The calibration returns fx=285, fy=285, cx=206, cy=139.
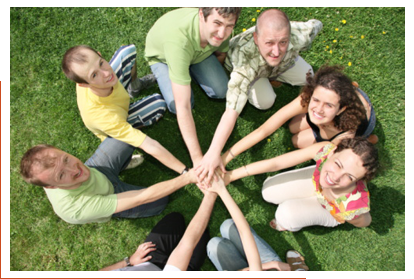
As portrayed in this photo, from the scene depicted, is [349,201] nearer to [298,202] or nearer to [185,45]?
[298,202]

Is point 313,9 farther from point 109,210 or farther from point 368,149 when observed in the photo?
point 109,210

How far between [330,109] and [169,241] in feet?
7.07

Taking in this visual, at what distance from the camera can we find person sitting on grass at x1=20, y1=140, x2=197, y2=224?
92.2 inches

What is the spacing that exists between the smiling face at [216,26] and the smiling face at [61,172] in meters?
1.69

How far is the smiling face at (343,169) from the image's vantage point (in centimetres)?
239

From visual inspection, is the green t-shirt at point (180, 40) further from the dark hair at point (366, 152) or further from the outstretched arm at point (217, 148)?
the dark hair at point (366, 152)

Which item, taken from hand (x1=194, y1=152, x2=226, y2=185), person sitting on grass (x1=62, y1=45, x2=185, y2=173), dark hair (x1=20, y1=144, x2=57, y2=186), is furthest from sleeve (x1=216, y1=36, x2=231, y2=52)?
dark hair (x1=20, y1=144, x2=57, y2=186)

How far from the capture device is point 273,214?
3.58m

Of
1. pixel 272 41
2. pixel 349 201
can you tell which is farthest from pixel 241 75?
pixel 349 201

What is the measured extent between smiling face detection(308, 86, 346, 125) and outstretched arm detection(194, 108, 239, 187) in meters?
0.75

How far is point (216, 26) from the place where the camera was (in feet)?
8.41

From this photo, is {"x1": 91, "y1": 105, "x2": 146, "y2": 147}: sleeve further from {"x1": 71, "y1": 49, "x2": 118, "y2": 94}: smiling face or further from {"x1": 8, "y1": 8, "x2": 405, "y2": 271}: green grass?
{"x1": 8, "y1": 8, "x2": 405, "y2": 271}: green grass

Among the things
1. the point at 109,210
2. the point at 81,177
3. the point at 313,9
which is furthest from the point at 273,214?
the point at 313,9

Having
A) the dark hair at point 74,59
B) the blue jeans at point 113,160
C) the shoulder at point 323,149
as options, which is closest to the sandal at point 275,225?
the shoulder at point 323,149
